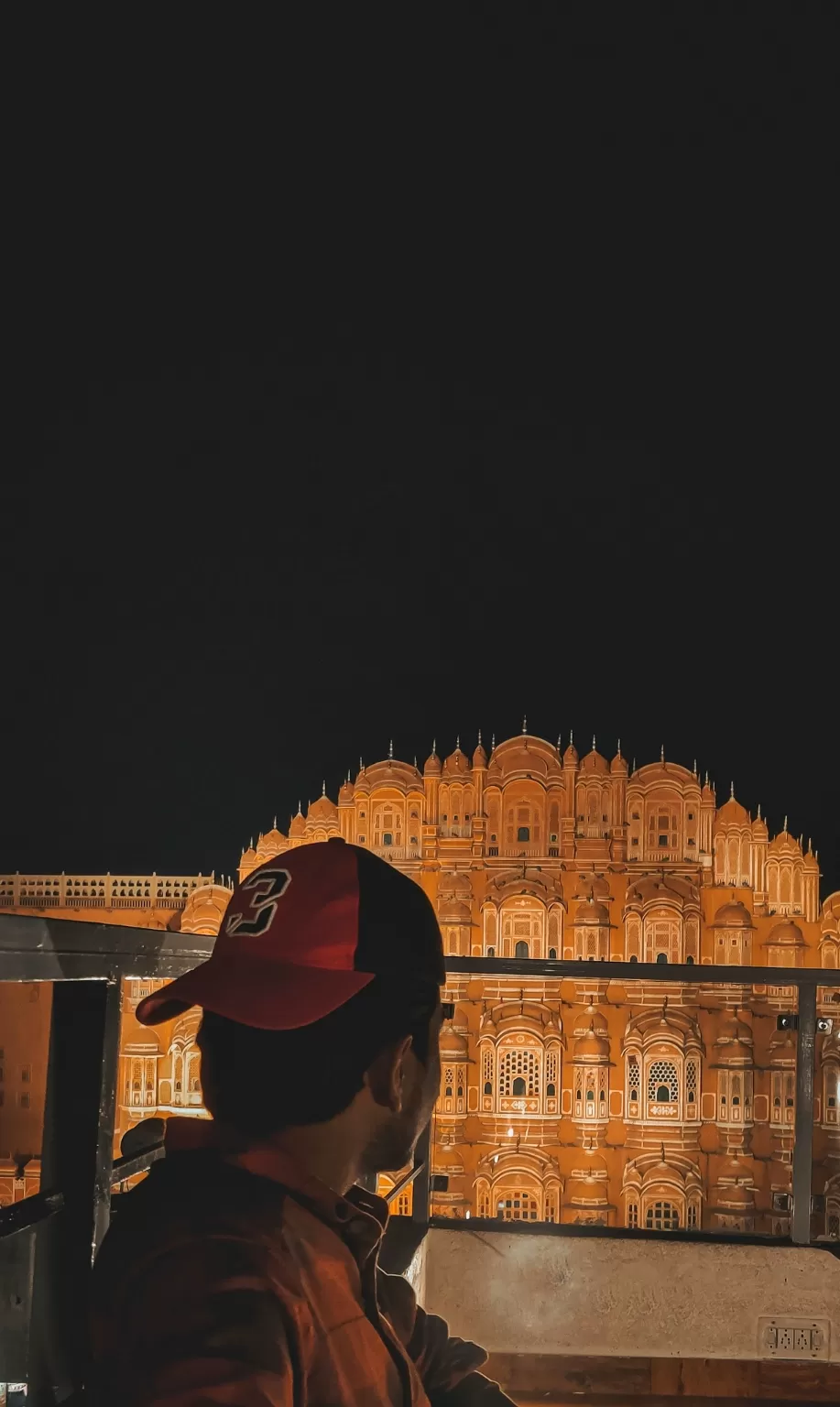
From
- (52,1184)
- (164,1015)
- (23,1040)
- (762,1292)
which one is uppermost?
(164,1015)

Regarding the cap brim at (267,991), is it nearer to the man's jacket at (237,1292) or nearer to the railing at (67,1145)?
the man's jacket at (237,1292)

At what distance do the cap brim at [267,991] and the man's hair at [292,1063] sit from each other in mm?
15

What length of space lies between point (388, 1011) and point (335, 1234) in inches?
5.1

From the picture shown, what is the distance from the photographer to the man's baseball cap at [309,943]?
675 mm

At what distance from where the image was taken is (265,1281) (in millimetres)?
596

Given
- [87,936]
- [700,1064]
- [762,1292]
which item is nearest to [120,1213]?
[87,936]

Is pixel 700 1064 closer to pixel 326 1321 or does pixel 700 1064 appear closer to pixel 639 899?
pixel 639 899

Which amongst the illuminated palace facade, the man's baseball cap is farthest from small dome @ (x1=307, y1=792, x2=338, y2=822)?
the man's baseball cap

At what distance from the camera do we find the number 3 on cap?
0.71 m

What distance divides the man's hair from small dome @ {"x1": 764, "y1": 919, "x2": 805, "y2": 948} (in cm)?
2401

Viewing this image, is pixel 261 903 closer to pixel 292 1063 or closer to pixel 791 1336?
pixel 292 1063

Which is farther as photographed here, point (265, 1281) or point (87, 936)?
point (87, 936)

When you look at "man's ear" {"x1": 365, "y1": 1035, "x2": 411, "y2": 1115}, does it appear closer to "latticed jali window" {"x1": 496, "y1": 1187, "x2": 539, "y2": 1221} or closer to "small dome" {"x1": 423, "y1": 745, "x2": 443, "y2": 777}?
"small dome" {"x1": 423, "y1": 745, "x2": 443, "y2": 777}

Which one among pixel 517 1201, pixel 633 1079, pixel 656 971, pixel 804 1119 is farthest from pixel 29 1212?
pixel 517 1201
